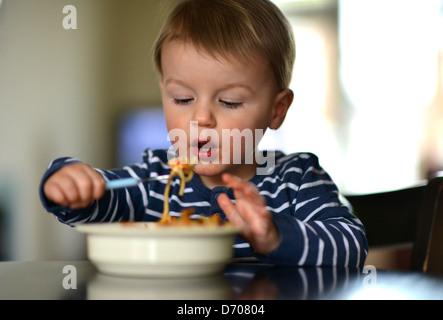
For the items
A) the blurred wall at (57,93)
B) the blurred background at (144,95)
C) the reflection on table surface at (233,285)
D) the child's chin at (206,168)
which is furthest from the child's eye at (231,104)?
the blurred background at (144,95)

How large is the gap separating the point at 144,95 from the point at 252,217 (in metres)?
4.01

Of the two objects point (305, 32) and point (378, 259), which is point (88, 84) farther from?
point (378, 259)

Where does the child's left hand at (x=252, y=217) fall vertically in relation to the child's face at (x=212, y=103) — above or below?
below

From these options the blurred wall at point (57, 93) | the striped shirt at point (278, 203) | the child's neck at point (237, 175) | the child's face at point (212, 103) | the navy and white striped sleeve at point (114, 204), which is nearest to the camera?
the striped shirt at point (278, 203)

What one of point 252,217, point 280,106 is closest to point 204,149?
point 280,106

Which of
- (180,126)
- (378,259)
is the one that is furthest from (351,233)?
(378,259)

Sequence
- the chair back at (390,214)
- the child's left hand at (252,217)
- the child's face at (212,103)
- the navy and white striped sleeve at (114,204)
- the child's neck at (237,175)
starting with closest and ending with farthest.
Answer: the child's left hand at (252,217), the navy and white striped sleeve at (114,204), the child's face at (212,103), the child's neck at (237,175), the chair back at (390,214)

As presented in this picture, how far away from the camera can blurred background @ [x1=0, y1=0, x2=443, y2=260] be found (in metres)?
4.27

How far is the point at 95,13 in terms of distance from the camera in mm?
4641

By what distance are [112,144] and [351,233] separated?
152 inches

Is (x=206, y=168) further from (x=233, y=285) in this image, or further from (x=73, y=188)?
(x=233, y=285)

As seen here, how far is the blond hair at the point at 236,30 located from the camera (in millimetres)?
1173

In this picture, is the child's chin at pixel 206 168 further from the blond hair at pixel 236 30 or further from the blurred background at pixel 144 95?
the blurred background at pixel 144 95

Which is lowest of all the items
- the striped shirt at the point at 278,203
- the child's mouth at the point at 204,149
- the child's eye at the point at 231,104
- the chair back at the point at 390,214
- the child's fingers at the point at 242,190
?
the chair back at the point at 390,214
